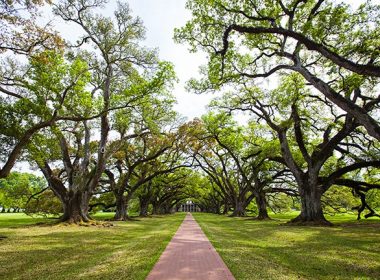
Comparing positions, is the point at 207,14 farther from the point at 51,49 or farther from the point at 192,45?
the point at 51,49

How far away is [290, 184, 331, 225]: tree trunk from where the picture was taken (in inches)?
851

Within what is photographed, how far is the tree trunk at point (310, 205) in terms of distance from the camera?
21609 mm

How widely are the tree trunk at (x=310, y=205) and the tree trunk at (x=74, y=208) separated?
16145 millimetres

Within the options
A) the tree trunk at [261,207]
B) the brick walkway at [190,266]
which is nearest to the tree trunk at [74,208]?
the brick walkway at [190,266]

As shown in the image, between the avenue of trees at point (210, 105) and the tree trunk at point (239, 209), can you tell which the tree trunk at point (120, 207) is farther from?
the tree trunk at point (239, 209)

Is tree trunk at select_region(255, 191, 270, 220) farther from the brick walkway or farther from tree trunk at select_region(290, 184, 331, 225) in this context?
the brick walkway

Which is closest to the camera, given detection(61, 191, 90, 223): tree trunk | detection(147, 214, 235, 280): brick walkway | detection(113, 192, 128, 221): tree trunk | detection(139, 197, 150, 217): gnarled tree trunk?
detection(147, 214, 235, 280): brick walkway

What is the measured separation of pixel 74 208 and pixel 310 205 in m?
17.8

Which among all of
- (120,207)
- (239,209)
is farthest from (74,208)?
(239,209)

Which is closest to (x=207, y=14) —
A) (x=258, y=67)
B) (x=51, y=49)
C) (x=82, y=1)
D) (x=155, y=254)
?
(x=258, y=67)

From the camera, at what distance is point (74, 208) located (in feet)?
69.3

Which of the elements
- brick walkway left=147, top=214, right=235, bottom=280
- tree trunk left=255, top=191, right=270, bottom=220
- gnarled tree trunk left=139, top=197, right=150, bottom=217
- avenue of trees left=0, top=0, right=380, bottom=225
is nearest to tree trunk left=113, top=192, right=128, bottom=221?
avenue of trees left=0, top=0, right=380, bottom=225

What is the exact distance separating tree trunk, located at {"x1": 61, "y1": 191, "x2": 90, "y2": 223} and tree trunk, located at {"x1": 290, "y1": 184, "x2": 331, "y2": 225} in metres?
16.1

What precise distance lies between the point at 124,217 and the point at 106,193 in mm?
10593
